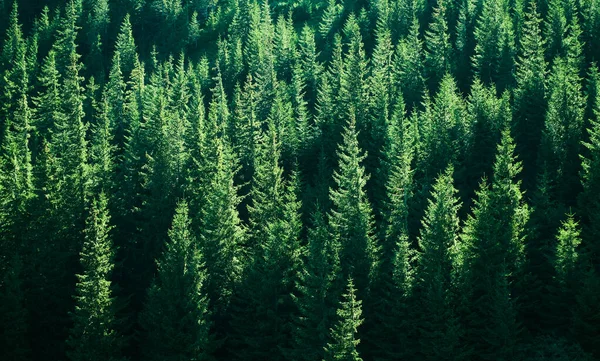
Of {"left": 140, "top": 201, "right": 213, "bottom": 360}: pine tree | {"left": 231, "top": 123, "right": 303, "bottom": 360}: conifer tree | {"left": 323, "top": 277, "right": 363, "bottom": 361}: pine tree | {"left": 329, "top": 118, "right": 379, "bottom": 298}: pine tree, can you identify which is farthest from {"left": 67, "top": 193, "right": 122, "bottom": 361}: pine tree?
{"left": 329, "top": 118, "right": 379, "bottom": 298}: pine tree

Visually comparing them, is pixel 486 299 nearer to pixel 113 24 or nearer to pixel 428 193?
pixel 428 193

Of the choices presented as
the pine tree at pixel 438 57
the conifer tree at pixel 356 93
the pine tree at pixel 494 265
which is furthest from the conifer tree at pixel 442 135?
the pine tree at pixel 438 57

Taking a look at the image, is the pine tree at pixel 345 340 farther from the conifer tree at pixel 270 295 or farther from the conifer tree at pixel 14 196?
the conifer tree at pixel 14 196

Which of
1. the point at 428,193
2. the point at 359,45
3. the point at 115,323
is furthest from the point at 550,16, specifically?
the point at 115,323

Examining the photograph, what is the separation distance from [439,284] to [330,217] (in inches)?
451

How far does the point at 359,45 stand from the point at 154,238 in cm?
3966

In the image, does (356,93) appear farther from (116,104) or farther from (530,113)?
(116,104)

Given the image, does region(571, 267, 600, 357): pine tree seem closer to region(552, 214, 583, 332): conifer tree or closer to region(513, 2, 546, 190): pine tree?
region(552, 214, 583, 332): conifer tree

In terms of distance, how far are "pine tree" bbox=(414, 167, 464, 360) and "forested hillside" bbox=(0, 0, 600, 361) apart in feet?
0.52

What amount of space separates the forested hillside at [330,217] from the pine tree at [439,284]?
0.16 meters

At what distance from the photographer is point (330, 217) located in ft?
154

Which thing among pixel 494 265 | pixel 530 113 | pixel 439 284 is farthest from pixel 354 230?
pixel 530 113

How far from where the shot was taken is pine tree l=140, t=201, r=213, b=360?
133ft

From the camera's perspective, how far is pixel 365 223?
45.8 metres
